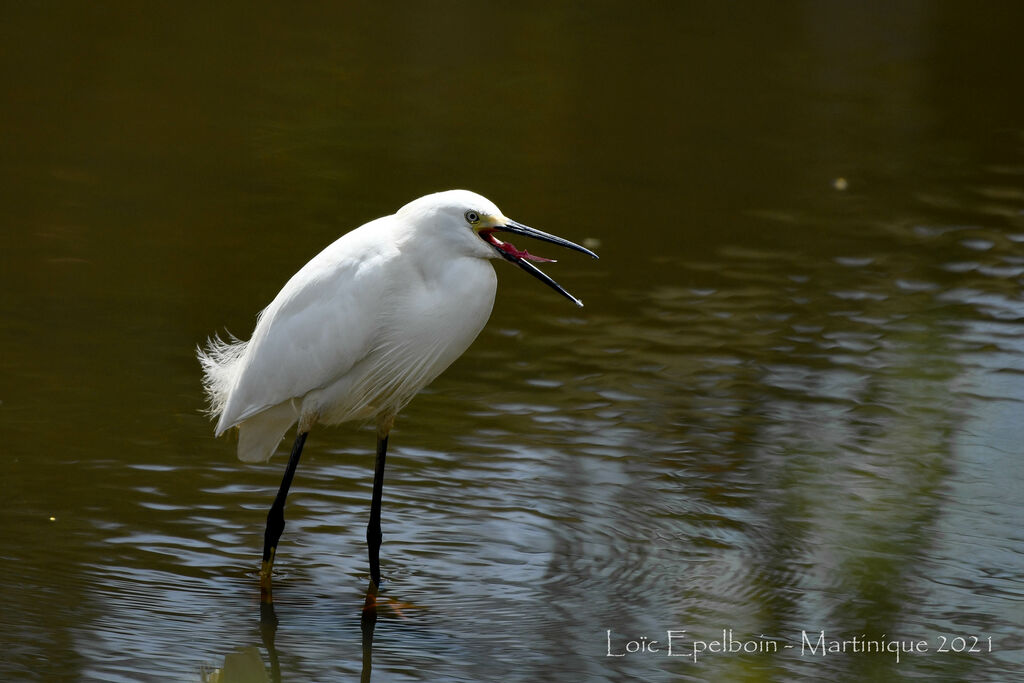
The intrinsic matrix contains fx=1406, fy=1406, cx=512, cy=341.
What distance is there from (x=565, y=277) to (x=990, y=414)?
7.02ft

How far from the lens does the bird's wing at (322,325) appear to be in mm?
3568

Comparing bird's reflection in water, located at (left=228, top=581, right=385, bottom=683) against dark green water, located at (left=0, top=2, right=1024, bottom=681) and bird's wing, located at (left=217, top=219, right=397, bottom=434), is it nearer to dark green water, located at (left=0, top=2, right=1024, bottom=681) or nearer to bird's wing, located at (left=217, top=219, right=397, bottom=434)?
dark green water, located at (left=0, top=2, right=1024, bottom=681)

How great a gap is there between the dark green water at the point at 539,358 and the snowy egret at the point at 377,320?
430mm

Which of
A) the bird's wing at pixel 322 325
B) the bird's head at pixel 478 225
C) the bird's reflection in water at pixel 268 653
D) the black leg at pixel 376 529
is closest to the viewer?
the bird's reflection in water at pixel 268 653

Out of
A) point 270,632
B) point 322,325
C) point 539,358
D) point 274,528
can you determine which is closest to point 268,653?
point 270,632

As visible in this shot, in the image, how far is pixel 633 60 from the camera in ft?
35.9

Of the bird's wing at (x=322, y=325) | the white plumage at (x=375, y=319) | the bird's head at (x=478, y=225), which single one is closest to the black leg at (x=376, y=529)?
the white plumage at (x=375, y=319)

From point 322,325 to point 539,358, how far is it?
82.7 inches

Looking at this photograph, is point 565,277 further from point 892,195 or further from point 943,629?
point 943,629

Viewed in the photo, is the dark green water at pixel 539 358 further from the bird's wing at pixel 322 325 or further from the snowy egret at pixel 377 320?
the bird's wing at pixel 322 325

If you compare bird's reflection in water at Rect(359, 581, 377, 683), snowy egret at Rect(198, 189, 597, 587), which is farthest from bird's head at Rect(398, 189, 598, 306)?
bird's reflection in water at Rect(359, 581, 377, 683)

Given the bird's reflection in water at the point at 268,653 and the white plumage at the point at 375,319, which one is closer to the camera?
the bird's reflection in water at the point at 268,653

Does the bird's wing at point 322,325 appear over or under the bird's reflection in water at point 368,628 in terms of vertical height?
over

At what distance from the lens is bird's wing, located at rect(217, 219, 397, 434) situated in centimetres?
357
